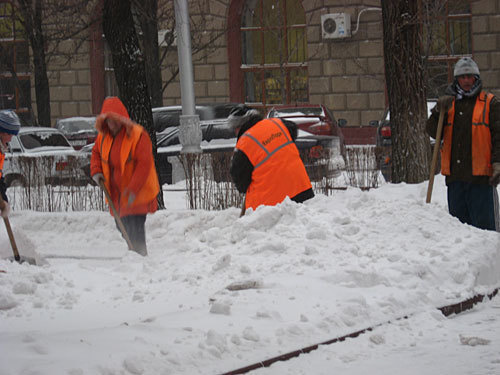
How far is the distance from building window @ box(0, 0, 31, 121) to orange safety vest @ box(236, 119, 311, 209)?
19289 mm

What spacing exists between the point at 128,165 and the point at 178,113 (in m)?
10.3

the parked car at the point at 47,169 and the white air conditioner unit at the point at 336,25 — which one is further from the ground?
the white air conditioner unit at the point at 336,25

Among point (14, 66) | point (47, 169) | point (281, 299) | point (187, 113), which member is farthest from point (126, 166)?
point (14, 66)

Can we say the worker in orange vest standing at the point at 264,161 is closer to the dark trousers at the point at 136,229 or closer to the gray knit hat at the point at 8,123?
the dark trousers at the point at 136,229

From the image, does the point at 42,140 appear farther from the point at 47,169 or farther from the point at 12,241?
the point at 12,241

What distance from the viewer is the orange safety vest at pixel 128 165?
8328 mm

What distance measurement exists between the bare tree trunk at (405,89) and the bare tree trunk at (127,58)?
3257mm

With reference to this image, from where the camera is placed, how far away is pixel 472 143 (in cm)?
829

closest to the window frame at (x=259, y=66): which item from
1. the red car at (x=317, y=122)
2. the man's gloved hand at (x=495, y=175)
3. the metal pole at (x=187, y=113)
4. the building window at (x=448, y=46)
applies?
the building window at (x=448, y=46)

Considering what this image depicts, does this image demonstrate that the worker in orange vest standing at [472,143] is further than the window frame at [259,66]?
No

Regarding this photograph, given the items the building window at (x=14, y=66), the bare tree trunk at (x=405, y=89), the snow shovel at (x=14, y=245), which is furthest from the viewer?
the building window at (x=14, y=66)

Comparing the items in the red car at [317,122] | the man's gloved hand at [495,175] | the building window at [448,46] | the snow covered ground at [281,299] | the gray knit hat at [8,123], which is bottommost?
the snow covered ground at [281,299]

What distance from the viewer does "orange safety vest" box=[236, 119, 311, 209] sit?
313 inches

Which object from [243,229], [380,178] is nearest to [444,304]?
[243,229]
